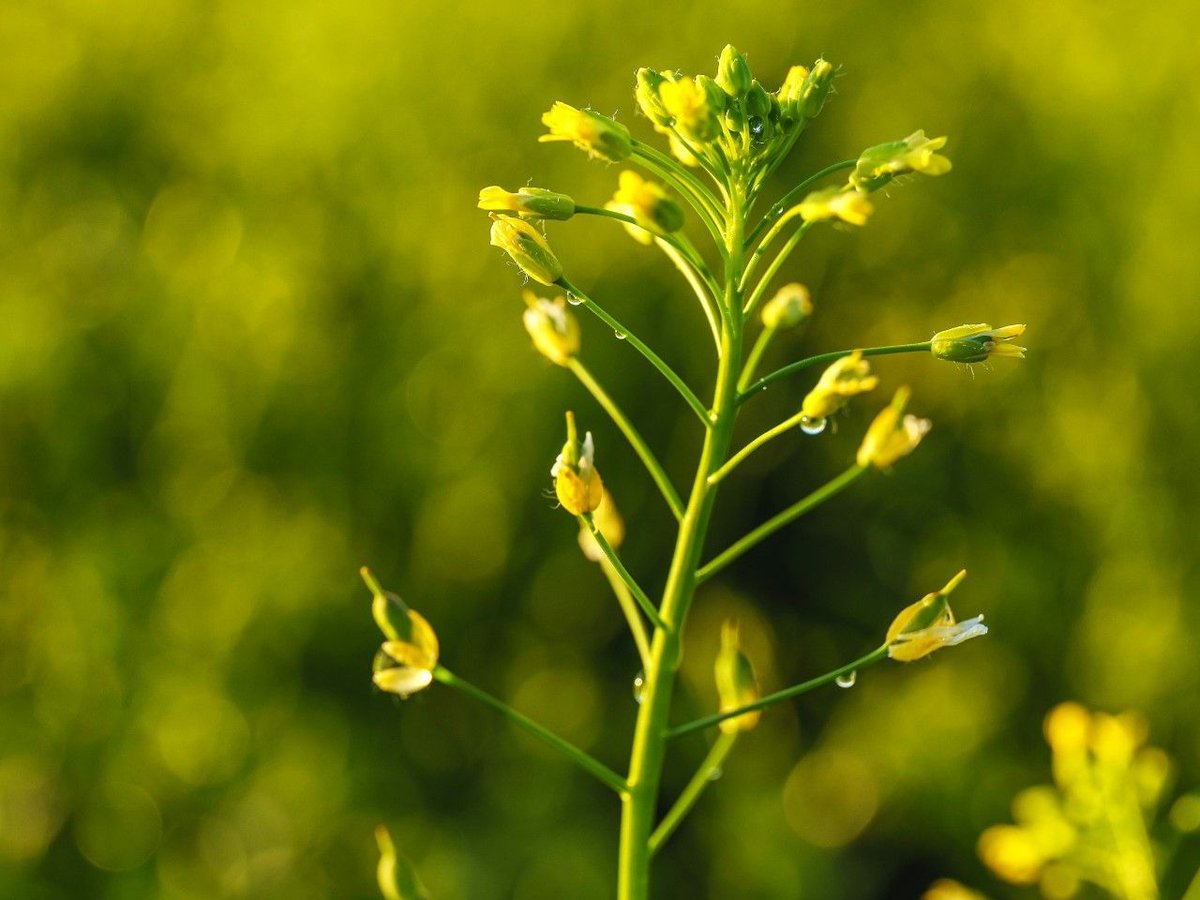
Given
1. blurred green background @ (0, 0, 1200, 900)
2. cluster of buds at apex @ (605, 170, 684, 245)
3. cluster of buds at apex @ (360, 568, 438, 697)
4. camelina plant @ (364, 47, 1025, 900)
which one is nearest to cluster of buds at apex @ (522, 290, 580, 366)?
camelina plant @ (364, 47, 1025, 900)

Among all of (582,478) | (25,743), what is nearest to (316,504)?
(25,743)

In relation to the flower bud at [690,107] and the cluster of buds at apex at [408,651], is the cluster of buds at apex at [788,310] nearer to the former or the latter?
the flower bud at [690,107]

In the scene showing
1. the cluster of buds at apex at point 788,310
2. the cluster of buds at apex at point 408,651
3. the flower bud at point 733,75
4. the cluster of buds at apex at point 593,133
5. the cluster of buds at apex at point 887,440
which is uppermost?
the flower bud at point 733,75

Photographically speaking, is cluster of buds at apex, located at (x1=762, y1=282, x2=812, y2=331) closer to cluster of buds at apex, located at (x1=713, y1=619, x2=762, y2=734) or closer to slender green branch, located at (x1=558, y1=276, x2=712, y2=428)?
slender green branch, located at (x1=558, y1=276, x2=712, y2=428)

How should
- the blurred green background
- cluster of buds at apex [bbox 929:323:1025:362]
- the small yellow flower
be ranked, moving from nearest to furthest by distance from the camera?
the small yellow flower → cluster of buds at apex [bbox 929:323:1025:362] → the blurred green background

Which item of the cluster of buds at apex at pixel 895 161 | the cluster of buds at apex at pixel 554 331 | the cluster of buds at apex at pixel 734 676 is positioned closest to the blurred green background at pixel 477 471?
the cluster of buds at apex at pixel 734 676

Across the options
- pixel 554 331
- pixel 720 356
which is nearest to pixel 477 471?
pixel 554 331
